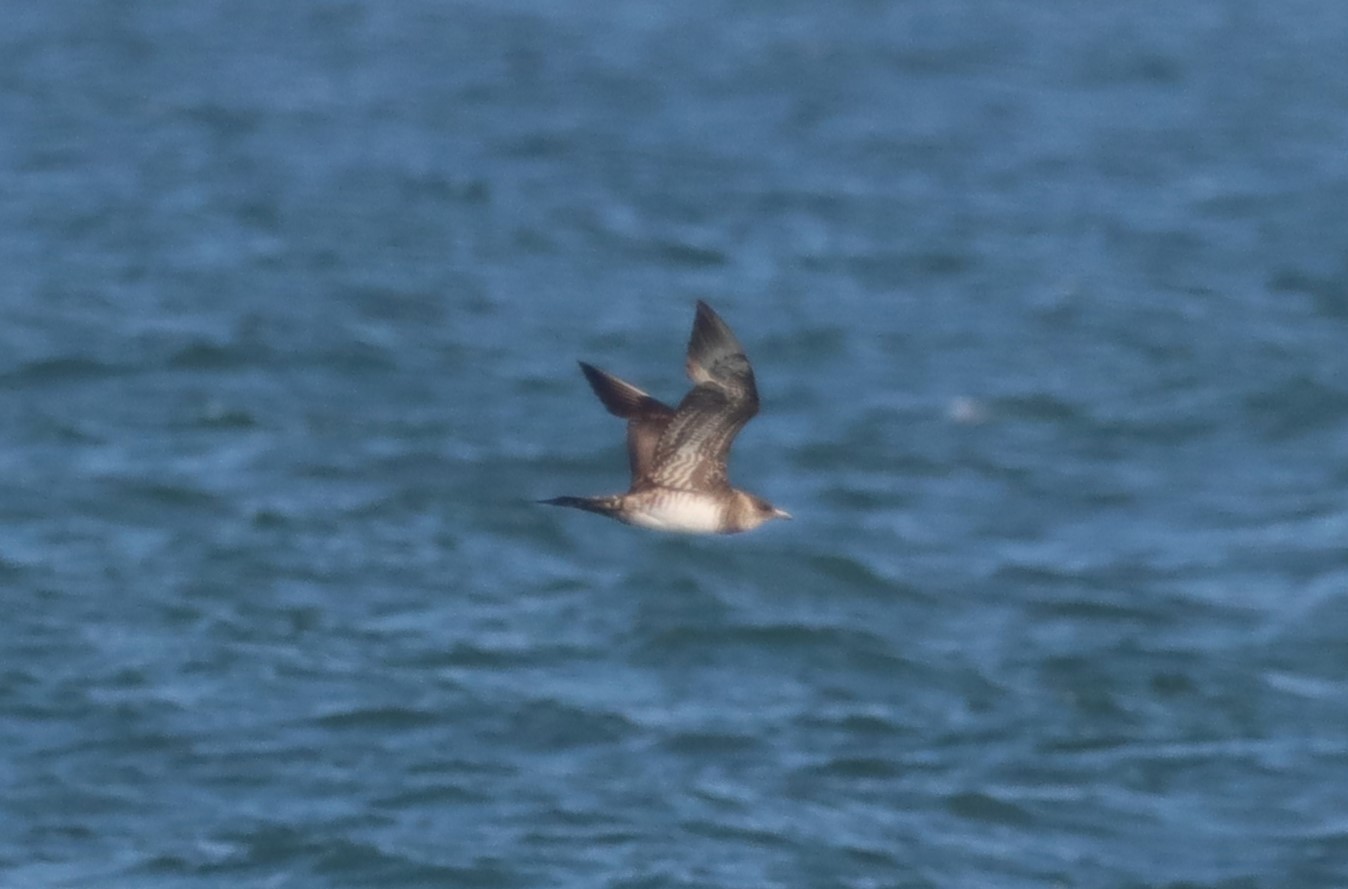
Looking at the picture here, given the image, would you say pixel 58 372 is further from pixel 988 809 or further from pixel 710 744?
pixel 988 809

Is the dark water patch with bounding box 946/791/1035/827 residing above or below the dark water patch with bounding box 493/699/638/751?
above

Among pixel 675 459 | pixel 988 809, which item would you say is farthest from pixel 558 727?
Result: pixel 675 459

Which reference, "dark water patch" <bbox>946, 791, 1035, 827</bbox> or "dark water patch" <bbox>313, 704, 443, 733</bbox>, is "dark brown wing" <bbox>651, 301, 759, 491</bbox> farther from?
"dark water patch" <bbox>313, 704, 443, 733</bbox>

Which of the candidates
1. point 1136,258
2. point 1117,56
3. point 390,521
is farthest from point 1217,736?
point 1117,56

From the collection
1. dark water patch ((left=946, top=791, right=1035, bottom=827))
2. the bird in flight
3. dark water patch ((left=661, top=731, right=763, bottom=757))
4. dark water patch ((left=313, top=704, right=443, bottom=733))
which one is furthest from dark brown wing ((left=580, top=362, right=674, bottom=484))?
dark water patch ((left=313, top=704, right=443, bottom=733))

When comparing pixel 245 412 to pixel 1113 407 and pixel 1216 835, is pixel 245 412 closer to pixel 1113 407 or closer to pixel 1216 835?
pixel 1113 407

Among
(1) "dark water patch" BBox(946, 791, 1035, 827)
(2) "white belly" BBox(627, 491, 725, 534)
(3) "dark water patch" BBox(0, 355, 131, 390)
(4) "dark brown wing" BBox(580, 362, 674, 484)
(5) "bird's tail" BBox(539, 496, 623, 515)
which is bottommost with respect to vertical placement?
(5) "bird's tail" BBox(539, 496, 623, 515)

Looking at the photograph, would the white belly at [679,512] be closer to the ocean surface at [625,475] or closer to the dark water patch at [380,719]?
the ocean surface at [625,475]

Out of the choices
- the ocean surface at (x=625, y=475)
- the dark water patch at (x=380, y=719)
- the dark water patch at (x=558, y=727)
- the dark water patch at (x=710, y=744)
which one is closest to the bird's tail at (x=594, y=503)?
the ocean surface at (x=625, y=475)
